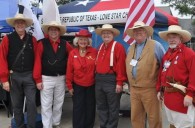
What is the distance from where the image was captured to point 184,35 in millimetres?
4035

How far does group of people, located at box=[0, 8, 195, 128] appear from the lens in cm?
446

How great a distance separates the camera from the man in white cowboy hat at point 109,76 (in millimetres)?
4816

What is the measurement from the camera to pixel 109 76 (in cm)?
485

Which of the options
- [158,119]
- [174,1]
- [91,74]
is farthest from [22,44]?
[174,1]

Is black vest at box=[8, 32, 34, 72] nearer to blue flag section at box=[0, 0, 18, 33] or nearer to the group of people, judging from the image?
the group of people

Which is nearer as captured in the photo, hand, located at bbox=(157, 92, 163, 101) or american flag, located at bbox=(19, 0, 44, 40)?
hand, located at bbox=(157, 92, 163, 101)

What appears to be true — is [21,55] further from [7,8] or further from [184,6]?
[184,6]

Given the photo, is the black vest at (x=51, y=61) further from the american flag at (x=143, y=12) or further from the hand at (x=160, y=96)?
the hand at (x=160, y=96)

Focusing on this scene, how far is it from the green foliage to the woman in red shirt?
94.2 feet

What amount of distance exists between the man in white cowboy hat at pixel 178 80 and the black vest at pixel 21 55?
2.16 metres

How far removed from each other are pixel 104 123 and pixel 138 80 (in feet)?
3.59

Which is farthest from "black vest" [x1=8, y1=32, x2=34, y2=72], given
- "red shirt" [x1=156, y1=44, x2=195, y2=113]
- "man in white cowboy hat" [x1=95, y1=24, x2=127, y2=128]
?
"red shirt" [x1=156, y1=44, x2=195, y2=113]

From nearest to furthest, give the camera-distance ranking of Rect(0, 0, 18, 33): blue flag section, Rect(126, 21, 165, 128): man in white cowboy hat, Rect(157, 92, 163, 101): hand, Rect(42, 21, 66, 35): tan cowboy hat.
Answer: Rect(157, 92, 163, 101): hand < Rect(126, 21, 165, 128): man in white cowboy hat < Rect(42, 21, 66, 35): tan cowboy hat < Rect(0, 0, 18, 33): blue flag section

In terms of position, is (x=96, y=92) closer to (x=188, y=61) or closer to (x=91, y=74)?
(x=91, y=74)
